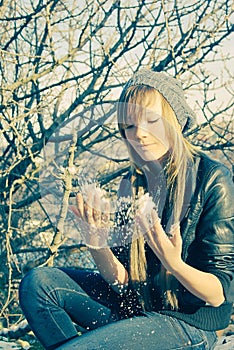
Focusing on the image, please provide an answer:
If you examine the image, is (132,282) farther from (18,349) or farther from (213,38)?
(213,38)

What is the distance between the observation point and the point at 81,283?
184 cm

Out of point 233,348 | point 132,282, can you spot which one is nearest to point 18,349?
point 233,348

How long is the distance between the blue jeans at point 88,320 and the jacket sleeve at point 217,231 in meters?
0.21

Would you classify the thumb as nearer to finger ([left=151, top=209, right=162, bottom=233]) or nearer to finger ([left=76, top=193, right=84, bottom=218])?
finger ([left=151, top=209, right=162, bottom=233])

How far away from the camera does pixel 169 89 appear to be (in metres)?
1.65

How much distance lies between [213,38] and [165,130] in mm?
3005

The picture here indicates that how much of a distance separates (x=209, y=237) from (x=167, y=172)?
240 mm

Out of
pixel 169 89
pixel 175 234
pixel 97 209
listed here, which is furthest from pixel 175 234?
pixel 169 89

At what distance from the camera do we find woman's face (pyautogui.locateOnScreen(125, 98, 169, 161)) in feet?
5.27

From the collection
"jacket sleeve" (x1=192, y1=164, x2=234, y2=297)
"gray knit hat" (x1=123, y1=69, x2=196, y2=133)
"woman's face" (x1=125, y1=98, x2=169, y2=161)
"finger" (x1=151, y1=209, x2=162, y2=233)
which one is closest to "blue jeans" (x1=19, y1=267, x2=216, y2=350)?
"jacket sleeve" (x1=192, y1=164, x2=234, y2=297)

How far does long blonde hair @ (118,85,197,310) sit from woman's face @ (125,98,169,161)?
12 millimetres

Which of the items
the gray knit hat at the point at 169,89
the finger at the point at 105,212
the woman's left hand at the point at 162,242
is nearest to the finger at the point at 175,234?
the woman's left hand at the point at 162,242

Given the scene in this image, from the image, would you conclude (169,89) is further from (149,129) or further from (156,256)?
(156,256)

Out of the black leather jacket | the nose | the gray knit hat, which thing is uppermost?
the gray knit hat
